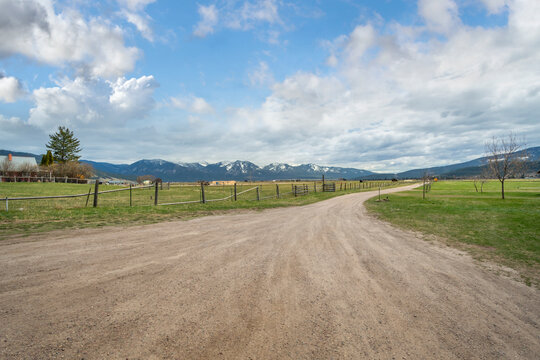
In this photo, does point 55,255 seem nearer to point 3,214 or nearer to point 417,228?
point 3,214

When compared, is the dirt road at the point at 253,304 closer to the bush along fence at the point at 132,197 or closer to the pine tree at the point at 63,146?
the bush along fence at the point at 132,197

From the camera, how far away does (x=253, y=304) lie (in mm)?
3918

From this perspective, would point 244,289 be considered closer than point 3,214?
Yes

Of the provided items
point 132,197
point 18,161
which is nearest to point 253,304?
point 132,197

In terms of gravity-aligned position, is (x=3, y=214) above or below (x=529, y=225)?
above

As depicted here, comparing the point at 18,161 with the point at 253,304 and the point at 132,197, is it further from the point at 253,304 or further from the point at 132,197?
the point at 253,304

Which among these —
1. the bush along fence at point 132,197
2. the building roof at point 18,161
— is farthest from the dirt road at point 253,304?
the building roof at point 18,161

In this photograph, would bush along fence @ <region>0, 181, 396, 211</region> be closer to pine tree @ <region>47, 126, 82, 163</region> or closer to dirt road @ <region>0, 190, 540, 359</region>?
dirt road @ <region>0, 190, 540, 359</region>

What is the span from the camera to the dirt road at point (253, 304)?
2.93 meters

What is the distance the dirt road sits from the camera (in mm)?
2926

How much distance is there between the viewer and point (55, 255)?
5.98m

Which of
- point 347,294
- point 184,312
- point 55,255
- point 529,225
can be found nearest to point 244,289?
point 184,312

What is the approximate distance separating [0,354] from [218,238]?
5.79 metres

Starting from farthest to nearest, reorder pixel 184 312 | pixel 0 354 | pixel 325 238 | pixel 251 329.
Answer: pixel 325 238
pixel 184 312
pixel 251 329
pixel 0 354
